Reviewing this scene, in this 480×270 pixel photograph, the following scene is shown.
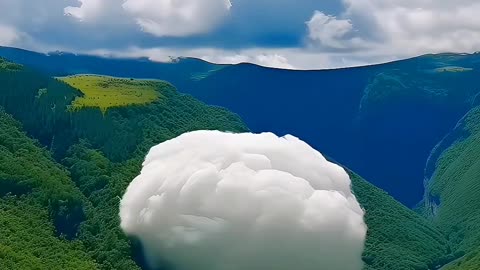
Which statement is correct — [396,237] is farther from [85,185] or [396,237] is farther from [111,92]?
[111,92]

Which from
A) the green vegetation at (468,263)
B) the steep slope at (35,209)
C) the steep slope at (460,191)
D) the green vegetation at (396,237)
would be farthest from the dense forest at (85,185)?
the steep slope at (460,191)

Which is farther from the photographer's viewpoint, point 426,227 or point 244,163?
point 426,227

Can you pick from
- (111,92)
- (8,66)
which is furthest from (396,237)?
(8,66)

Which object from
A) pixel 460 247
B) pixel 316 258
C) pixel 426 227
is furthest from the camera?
pixel 426 227

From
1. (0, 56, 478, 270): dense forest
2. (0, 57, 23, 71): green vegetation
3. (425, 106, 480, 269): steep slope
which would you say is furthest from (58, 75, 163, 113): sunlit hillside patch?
(425, 106, 480, 269): steep slope

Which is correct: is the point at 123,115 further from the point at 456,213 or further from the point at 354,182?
the point at 456,213

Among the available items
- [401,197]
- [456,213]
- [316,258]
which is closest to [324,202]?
[316,258]

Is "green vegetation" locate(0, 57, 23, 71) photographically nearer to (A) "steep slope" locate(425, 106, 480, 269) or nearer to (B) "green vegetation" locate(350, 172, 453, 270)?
(B) "green vegetation" locate(350, 172, 453, 270)

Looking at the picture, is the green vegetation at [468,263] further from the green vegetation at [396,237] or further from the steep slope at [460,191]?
the green vegetation at [396,237]
